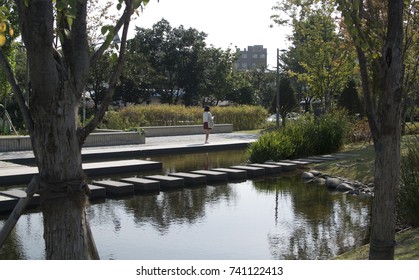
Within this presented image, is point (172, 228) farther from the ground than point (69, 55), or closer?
closer

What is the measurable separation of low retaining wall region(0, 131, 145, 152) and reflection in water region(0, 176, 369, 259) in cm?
889

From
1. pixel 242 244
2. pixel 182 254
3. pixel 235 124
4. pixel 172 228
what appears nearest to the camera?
pixel 182 254

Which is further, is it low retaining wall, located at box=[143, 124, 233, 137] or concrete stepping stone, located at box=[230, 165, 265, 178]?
low retaining wall, located at box=[143, 124, 233, 137]

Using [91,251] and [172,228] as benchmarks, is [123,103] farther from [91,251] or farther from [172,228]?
[91,251]

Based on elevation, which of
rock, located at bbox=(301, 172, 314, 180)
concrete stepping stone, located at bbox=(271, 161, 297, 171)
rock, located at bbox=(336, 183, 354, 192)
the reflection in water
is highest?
concrete stepping stone, located at bbox=(271, 161, 297, 171)

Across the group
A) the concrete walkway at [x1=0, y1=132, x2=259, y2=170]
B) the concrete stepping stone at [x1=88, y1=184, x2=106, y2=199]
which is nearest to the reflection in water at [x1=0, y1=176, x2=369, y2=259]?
the concrete stepping stone at [x1=88, y1=184, x2=106, y2=199]

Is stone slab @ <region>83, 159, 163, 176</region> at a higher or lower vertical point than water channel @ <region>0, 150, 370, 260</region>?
higher

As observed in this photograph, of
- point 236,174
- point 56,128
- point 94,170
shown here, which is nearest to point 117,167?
point 94,170

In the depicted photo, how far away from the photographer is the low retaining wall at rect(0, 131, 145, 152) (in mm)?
18519

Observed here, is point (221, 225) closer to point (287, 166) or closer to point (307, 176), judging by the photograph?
point (307, 176)

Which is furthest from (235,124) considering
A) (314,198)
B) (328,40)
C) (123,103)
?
(314,198)

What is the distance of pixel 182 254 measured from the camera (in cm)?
742

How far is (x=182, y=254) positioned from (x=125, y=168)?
7.43 m

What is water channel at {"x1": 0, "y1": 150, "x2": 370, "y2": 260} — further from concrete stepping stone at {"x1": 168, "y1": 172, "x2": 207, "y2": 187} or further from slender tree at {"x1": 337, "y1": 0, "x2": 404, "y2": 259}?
slender tree at {"x1": 337, "y1": 0, "x2": 404, "y2": 259}
